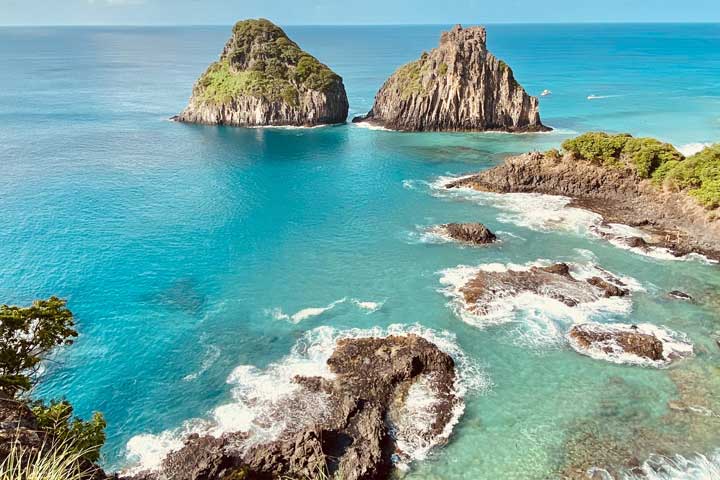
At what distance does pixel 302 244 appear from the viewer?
71875mm

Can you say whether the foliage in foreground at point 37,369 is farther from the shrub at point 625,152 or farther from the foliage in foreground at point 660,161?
the shrub at point 625,152

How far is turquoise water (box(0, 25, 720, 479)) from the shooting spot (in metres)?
40.5

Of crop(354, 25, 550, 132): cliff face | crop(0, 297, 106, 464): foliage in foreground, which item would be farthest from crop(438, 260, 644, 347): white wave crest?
crop(354, 25, 550, 132): cliff face

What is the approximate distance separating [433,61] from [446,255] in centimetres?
9375

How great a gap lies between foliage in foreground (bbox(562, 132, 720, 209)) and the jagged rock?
101ft

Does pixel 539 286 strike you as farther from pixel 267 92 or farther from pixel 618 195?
pixel 267 92

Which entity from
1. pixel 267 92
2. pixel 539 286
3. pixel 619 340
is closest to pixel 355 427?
pixel 619 340

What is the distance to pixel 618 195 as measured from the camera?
3378 inches

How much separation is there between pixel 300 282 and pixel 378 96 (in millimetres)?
109080

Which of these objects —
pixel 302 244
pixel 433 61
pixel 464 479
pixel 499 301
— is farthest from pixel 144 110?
pixel 464 479

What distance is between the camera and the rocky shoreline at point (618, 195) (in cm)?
7025

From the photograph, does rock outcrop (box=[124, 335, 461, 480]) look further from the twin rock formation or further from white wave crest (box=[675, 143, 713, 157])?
the twin rock formation

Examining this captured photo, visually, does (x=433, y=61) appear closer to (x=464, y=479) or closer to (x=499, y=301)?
(x=499, y=301)

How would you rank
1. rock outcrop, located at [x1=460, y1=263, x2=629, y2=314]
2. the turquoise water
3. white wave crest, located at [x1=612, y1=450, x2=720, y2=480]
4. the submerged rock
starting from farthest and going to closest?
1. rock outcrop, located at [x1=460, y1=263, x2=629, y2=314]
2. the submerged rock
3. the turquoise water
4. white wave crest, located at [x1=612, y1=450, x2=720, y2=480]
